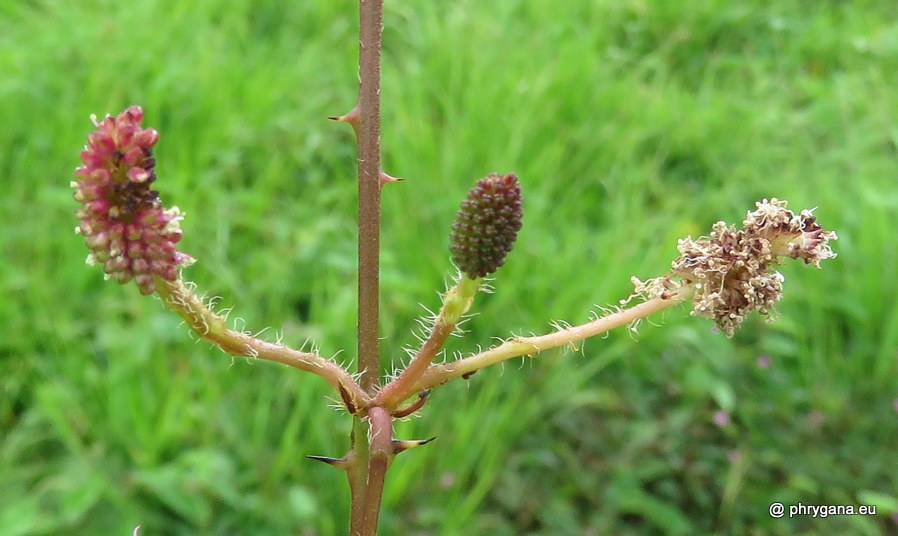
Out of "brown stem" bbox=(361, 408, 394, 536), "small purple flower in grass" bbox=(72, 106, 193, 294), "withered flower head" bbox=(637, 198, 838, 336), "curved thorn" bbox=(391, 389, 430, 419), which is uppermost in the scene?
"withered flower head" bbox=(637, 198, 838, 336)

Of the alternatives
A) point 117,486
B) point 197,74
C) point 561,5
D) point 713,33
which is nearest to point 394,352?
point 117,486

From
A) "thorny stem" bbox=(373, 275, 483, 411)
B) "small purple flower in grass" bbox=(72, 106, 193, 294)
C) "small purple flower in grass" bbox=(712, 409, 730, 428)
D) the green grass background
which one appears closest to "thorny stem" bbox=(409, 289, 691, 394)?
"thorny stem" bbox=(373, 275, 483, 411)

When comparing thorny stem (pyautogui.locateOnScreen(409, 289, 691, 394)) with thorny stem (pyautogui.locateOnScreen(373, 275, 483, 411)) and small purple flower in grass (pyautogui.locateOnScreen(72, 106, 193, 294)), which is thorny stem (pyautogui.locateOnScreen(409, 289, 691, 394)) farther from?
small purple flower in grass (pyautogui.locateOnScreen(72, 106, 193, 294))

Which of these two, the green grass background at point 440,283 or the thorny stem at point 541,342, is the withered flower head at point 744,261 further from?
the green grass background at point 440,283

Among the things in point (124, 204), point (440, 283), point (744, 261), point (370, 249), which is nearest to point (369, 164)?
point (370, 249)

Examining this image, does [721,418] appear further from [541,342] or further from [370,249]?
[370,249]

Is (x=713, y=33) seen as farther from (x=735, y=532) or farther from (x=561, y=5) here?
(x=735, y=532)

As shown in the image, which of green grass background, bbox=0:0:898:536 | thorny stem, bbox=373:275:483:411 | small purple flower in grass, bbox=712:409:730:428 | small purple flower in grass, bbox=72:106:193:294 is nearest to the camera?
small purple flower in grass, bbox=72:106:193:294
